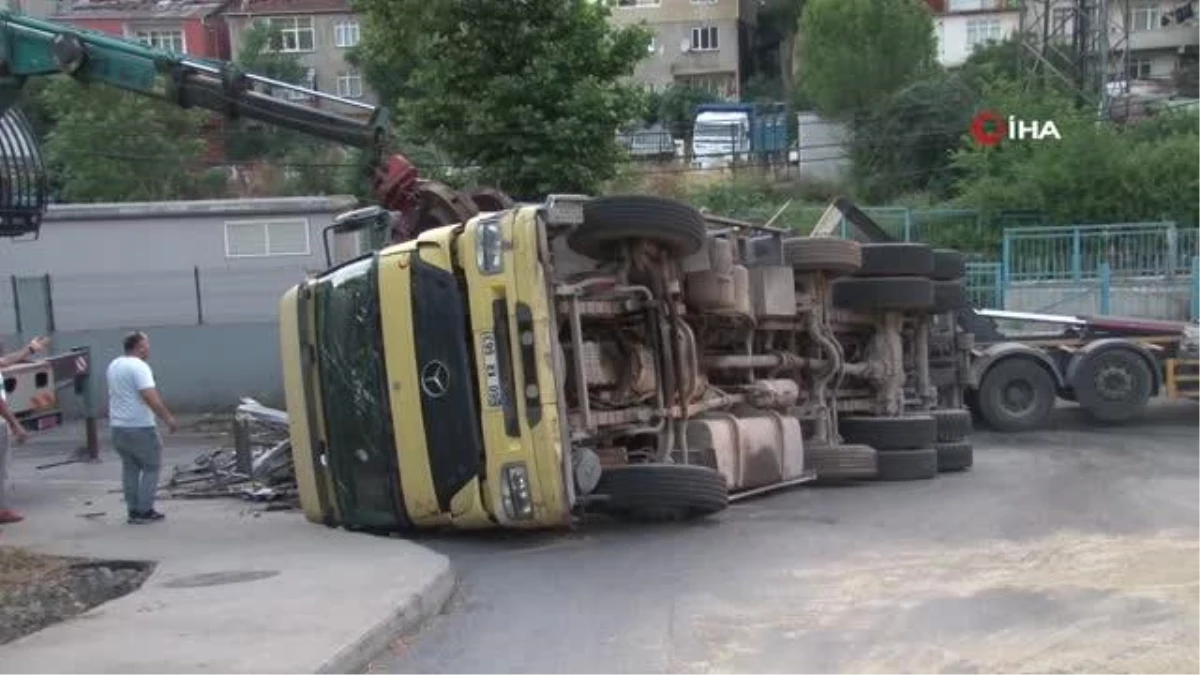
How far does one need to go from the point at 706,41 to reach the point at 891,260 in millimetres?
62838

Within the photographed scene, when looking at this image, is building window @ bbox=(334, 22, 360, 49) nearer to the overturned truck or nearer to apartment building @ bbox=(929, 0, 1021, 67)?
apartment building @ bbox=(929, 0, 1021, 67)

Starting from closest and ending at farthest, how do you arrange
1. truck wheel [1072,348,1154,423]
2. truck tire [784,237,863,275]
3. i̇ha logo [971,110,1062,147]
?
truck tire [784,237,863,275], truck wheel [1072,348,1154,423], i̇ha logo [971,110,1062,147]

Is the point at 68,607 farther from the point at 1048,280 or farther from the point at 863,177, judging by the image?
the point at 863,177

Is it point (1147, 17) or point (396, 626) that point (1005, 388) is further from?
point (1147, 17)

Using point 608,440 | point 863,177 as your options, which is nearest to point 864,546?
point 608,440

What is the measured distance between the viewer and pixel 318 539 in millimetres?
10445

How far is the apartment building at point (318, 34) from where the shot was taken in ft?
248

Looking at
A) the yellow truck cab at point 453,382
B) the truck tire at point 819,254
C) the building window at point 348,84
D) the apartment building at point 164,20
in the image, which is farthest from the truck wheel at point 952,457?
the apartment building at point 164,20

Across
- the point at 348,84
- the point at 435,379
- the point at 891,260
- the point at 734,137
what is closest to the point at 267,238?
the point at 891,260

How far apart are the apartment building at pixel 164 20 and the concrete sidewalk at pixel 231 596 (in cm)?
6679

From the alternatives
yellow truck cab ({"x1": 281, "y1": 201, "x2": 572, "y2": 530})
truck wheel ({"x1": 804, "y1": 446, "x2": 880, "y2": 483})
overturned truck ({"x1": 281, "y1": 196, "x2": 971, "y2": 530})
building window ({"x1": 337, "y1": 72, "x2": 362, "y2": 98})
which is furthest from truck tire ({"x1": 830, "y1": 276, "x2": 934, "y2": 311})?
building window ({"x1": 337, "y1": 72, "x2": 362, "y2": 98})

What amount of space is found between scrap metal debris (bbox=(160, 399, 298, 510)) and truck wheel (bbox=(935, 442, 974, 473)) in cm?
666

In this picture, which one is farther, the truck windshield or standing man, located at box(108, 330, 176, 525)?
standing man, located at box(108, 330, 176, 525)

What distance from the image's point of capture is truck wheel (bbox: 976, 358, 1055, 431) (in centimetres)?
1873
